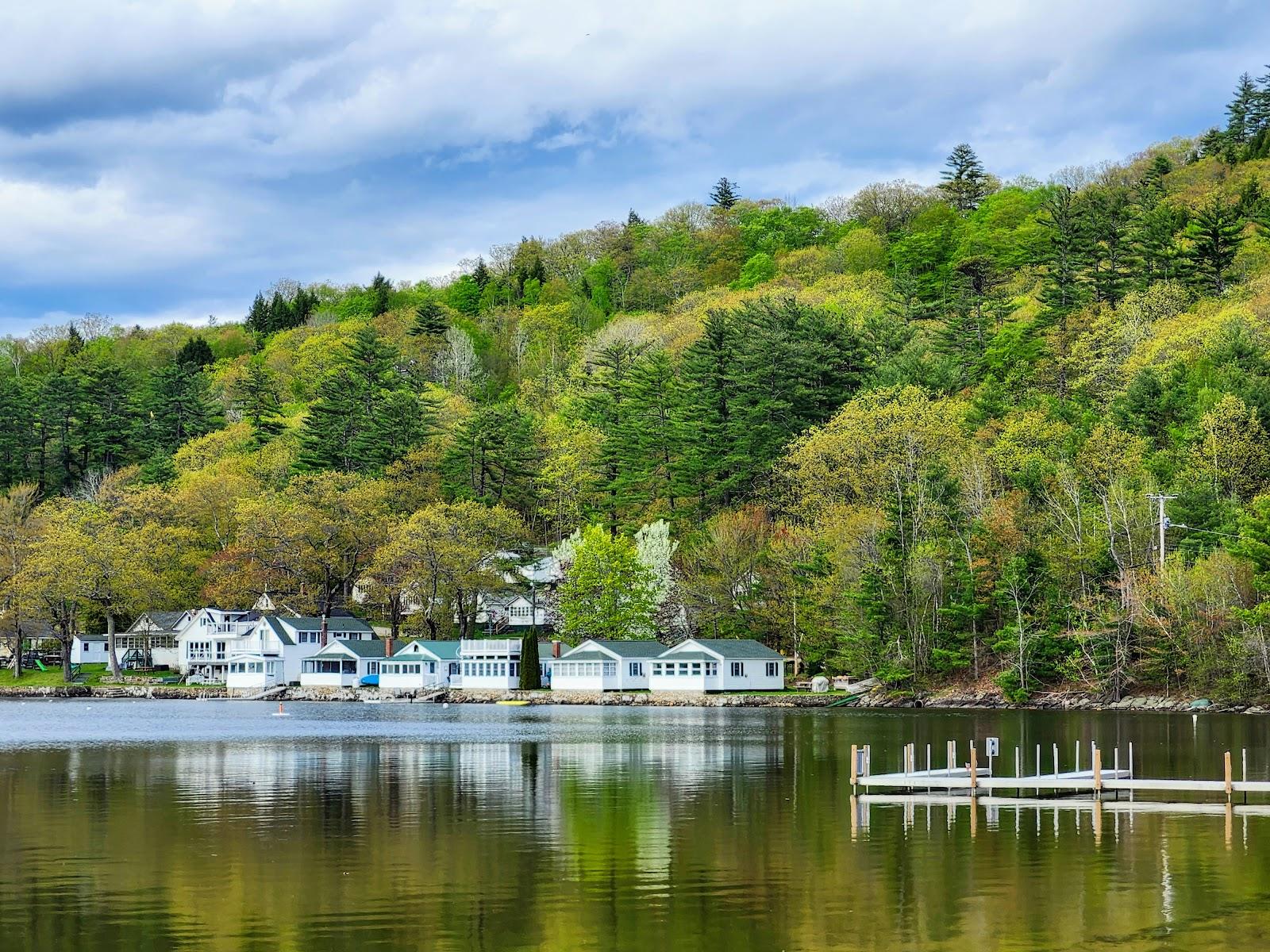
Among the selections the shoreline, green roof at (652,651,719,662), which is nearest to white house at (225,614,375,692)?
the shoreline

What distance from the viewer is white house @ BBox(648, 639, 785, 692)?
8612 centimetres

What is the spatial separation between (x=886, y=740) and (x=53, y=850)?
102 ft

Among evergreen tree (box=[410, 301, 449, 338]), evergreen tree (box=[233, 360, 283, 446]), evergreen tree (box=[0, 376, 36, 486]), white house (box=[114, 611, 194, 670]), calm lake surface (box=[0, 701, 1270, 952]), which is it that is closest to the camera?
calm lake surface (box=[0, 701, 1270, 952])

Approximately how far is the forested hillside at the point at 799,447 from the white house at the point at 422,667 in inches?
177

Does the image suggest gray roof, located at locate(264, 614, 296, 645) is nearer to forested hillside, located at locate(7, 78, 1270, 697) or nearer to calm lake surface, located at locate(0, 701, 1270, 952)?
forested hillside, located at locate(7, 78, 1270, 697)

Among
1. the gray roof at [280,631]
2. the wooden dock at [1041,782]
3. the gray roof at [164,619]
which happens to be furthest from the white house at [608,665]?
the wooden dock at [1041,782]

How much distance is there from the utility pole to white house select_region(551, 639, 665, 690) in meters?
32.4

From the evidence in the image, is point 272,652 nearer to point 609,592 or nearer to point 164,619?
point 164,619

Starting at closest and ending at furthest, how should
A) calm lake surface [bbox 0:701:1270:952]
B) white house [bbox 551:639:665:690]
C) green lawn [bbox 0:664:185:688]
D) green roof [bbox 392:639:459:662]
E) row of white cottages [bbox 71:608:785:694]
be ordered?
calm lake surface [bbox 0:701:1270:952] → row of white cottages [bbox 71:608:785:694] → white house [bbox 551:639:665:690] → green roof [bbox 392:639:459:662] → green lawn [bbox 0:664:185:688]

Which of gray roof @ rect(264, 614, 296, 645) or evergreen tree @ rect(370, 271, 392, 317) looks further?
evergreen tree @ rect(370, 271, 392, 317)

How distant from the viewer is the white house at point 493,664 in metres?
95.2

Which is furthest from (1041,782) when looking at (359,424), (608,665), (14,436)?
(14,436)

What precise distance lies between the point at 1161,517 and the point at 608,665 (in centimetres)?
3595

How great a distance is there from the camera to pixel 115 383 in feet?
459
